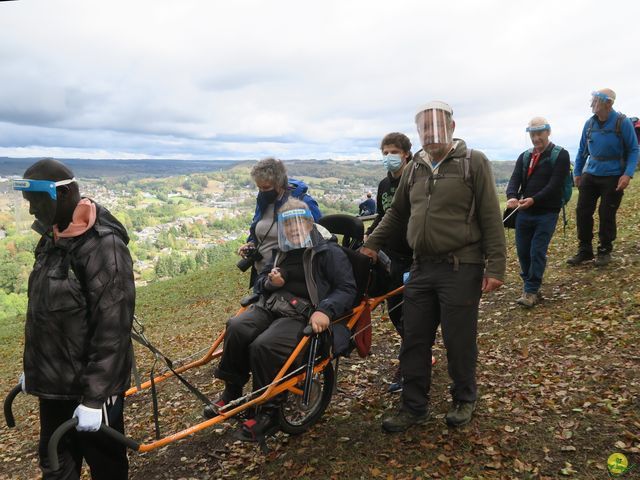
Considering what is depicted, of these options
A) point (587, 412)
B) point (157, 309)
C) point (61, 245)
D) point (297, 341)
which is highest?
point (61, 245)

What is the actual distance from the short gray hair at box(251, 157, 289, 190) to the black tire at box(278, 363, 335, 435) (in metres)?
2.08

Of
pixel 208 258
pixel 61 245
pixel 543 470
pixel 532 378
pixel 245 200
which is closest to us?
pixel 61 245

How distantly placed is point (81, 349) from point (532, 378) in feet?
15.0

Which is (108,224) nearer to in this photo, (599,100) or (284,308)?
(284,308)

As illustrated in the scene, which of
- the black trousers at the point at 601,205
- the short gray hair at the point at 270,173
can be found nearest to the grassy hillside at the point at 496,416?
the black trousers at the point at 601,205

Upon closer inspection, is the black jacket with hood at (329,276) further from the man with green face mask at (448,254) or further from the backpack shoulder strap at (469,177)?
the backpack shoulder strap at (469,177)

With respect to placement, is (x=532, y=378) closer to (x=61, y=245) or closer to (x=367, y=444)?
(x=367, y=444)

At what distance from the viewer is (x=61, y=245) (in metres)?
2.87

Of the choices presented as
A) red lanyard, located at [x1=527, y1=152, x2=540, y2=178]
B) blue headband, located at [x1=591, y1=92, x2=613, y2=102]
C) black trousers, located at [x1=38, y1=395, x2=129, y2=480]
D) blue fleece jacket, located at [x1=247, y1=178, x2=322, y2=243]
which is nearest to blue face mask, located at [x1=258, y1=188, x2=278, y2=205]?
blue fleece jacket, located at [x1=247, y1=178, x2=322, y2=243]

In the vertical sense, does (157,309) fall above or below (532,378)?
below

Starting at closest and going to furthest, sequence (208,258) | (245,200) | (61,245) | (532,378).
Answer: (61,245)
(532,378)
(208,258)
(245,200)

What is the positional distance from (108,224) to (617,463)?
4.15 m

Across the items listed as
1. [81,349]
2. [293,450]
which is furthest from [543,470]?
[81,349]

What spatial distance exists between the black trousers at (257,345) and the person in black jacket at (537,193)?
12.7 feet
